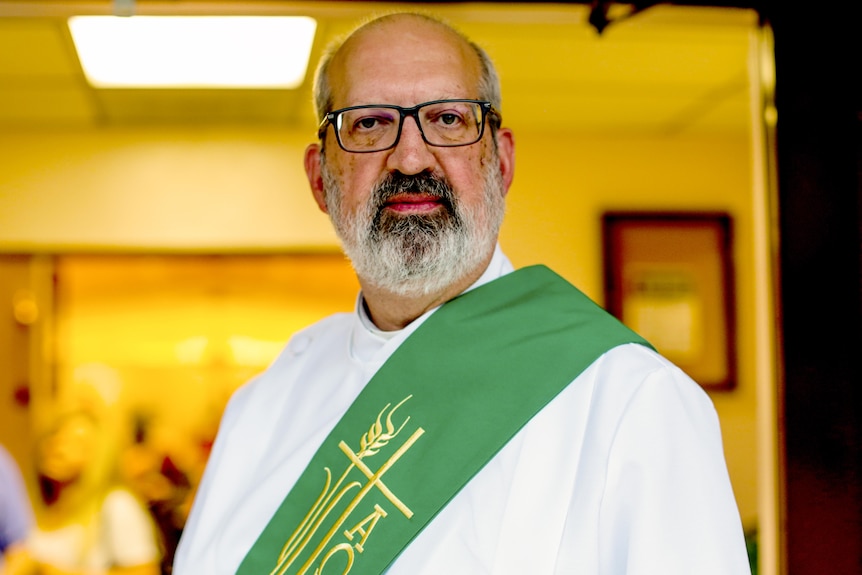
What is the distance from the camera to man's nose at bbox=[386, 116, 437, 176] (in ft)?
4.01

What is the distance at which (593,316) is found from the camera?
3.95ft

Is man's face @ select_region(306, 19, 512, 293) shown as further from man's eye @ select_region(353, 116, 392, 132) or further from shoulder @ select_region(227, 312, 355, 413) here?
shoulder @ select_region(227, 312, 355, 413)

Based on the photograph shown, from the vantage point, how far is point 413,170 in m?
1.23

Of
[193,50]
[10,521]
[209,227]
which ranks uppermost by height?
[193,50]

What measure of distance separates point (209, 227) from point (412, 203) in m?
2.85

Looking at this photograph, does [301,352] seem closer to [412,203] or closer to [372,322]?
[372,322]

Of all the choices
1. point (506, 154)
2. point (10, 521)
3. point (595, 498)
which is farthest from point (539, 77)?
point (595, 498)

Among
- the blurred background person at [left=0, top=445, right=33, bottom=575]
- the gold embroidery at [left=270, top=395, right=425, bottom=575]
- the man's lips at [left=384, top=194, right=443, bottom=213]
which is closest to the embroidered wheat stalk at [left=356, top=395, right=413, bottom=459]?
the gold embroidery at [left=270, top=395, right=425, bottom=575]

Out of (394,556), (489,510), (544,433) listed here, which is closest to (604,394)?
(544,433)

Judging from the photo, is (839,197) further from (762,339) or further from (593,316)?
(593,316)

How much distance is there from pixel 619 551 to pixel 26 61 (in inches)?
112

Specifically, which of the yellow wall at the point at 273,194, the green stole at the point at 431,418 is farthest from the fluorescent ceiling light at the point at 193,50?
the green stole at the point at 431,418

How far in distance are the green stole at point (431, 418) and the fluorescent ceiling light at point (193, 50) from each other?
168 centimetres

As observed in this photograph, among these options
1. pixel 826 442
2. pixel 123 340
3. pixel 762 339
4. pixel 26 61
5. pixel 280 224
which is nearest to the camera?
pixel 826 442
